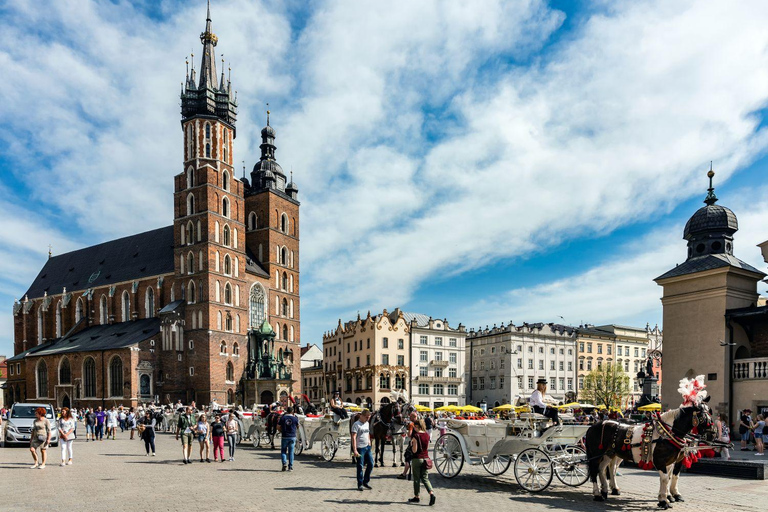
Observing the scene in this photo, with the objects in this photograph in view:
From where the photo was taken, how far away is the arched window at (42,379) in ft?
205

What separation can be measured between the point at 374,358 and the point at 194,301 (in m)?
21.3

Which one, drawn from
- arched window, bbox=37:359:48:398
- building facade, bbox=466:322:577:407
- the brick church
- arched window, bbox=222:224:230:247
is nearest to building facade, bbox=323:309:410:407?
the brick church

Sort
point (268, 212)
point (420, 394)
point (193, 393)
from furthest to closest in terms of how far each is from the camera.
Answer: point (420, 394) → point (268, 212) → point (193, 393)

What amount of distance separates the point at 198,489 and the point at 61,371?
5645 cm

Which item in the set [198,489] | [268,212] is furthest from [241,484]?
[268,212]

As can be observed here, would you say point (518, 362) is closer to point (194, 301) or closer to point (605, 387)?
point (605, 387)

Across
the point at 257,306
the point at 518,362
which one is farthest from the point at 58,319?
the point at 518,362

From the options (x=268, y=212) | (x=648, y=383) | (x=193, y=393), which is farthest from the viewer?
(x=268, y=212)

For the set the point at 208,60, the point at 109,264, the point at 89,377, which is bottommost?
the point at 89,377

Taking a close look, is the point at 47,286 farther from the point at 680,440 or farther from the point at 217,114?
the point at 680,440

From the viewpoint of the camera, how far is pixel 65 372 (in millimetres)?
60312

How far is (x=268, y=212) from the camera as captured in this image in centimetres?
6462

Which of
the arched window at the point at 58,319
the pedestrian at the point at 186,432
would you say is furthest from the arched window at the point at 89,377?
the pedestrian at the point at 186,432

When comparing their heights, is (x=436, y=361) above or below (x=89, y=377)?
below
